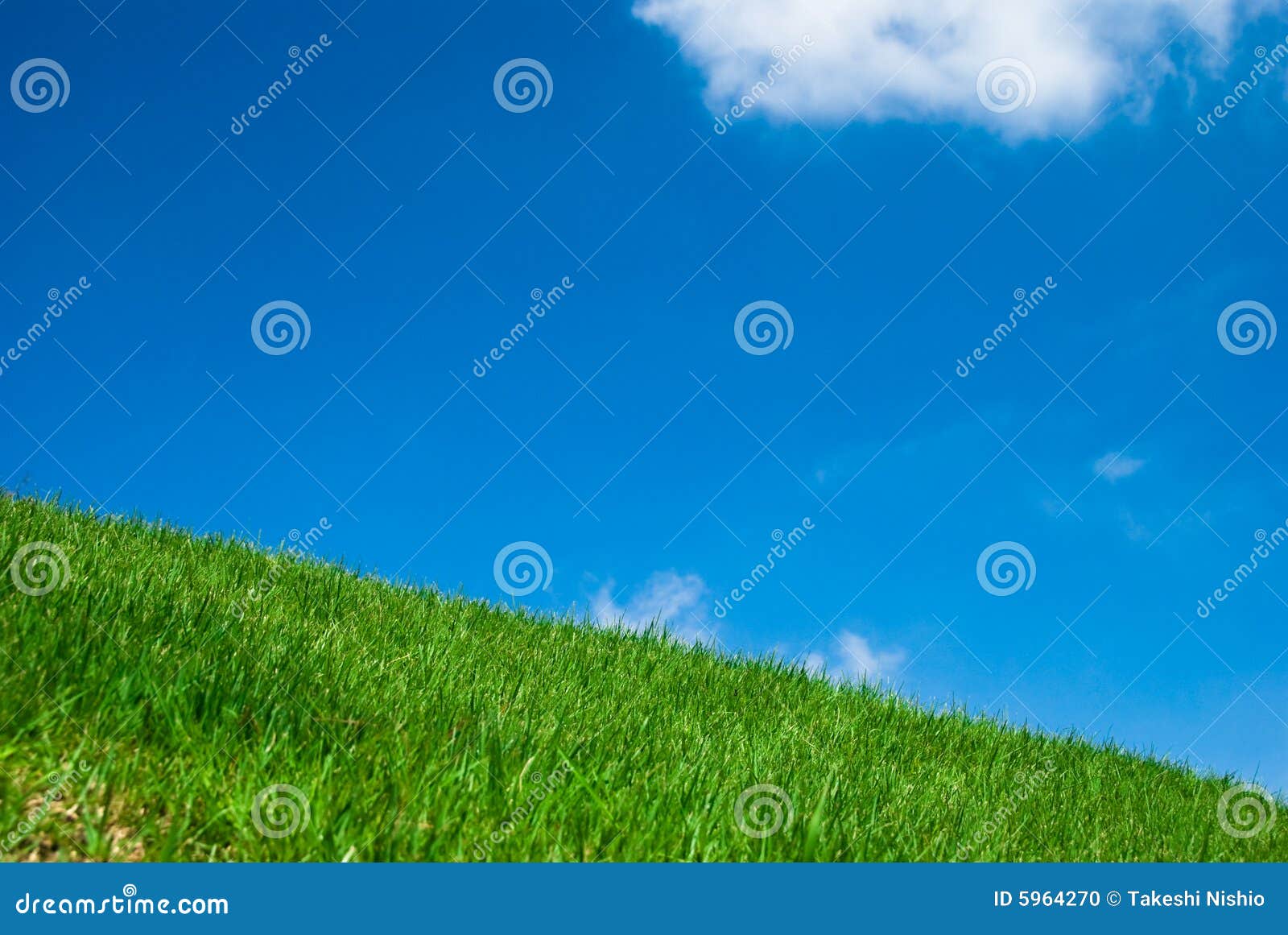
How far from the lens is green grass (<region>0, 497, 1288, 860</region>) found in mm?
3029

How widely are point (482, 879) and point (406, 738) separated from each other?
1068 millimetres

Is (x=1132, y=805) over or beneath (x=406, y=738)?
over

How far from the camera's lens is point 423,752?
373cm

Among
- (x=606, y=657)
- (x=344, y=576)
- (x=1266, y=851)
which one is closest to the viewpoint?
(x=1266, y=851)

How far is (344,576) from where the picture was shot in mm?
7914

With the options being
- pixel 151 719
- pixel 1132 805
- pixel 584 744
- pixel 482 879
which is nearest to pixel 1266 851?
pixel 1132 805

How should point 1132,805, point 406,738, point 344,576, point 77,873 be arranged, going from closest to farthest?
point 77,873 < point 406,738 < point 1132,805 < point 344,576

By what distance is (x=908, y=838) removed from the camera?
13.3 feet

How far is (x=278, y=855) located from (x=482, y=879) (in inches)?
26.3

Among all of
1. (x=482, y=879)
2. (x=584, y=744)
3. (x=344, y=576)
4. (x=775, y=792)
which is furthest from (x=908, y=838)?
(x=344, y=576)

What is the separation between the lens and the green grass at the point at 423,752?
3.03m

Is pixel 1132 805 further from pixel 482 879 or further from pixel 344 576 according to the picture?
pixel 344 576

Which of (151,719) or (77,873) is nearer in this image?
(77,873)

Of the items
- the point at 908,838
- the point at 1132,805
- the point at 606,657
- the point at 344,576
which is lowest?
the point at 908,838
